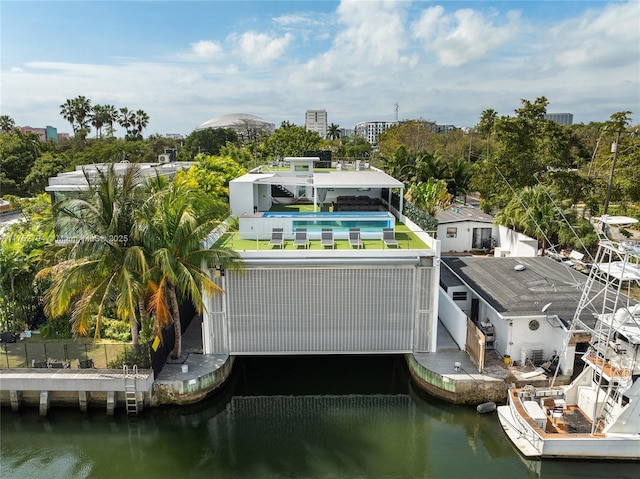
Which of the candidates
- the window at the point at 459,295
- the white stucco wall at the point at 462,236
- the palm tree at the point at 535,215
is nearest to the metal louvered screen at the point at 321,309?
the window at the point at 459,295

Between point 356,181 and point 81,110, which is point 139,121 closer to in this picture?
point 81,110

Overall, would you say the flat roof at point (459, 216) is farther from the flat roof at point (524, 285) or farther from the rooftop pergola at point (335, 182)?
the flat roof at point (524, 285)

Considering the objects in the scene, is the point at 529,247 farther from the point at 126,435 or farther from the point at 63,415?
the point at 63,415

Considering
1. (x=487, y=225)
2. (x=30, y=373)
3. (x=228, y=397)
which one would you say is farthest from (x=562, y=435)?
(x=487, y=225)

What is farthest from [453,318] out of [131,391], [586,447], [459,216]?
[459,216]

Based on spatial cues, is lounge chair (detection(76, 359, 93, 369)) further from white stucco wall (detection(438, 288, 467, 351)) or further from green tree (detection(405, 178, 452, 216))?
green tree (detection(405, 178, 452, 216))

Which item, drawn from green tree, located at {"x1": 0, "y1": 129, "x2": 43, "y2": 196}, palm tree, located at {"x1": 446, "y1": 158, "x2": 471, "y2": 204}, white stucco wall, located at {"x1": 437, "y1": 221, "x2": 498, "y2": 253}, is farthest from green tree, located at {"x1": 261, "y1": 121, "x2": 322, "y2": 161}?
white stucco wall, located at {"x1": 437, "y1": 221, "x2": 498, "y2": 253}
